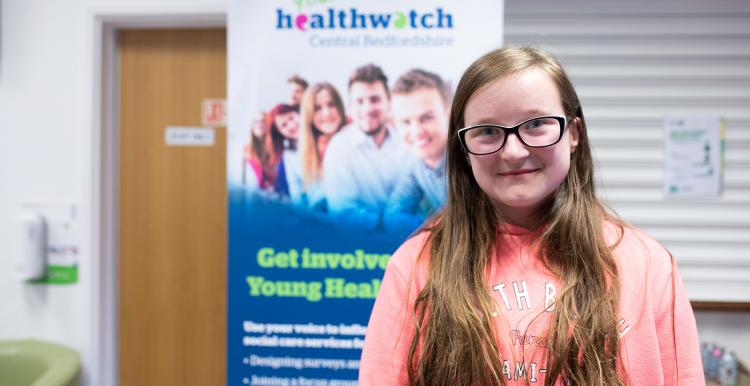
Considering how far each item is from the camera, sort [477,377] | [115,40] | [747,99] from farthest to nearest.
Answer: [115,40], [747,99], [477,377]

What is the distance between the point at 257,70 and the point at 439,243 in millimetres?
1574

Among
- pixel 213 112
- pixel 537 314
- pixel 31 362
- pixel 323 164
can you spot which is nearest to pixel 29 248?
pixel 31 362

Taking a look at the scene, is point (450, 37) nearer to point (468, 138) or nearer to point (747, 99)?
point (468, 138)

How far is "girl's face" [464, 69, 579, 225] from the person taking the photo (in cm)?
97

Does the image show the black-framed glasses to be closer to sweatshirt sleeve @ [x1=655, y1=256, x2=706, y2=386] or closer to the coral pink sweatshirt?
the coral pink sweatshirt

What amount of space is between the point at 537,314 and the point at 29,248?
2.77 meters

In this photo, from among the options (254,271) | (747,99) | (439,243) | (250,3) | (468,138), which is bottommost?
(254,271)

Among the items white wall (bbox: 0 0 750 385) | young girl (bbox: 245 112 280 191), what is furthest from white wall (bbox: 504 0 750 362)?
young girl (bbox: 245 112 280 191)

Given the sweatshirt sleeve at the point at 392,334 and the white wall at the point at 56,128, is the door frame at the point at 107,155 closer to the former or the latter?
the white wall at the point at 56,128

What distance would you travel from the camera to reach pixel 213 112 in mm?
2844

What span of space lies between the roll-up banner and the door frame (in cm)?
63

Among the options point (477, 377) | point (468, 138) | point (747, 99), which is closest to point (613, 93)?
point (747, 99)

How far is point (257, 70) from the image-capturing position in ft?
7.65

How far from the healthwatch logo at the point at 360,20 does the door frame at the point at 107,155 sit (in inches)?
21.7
